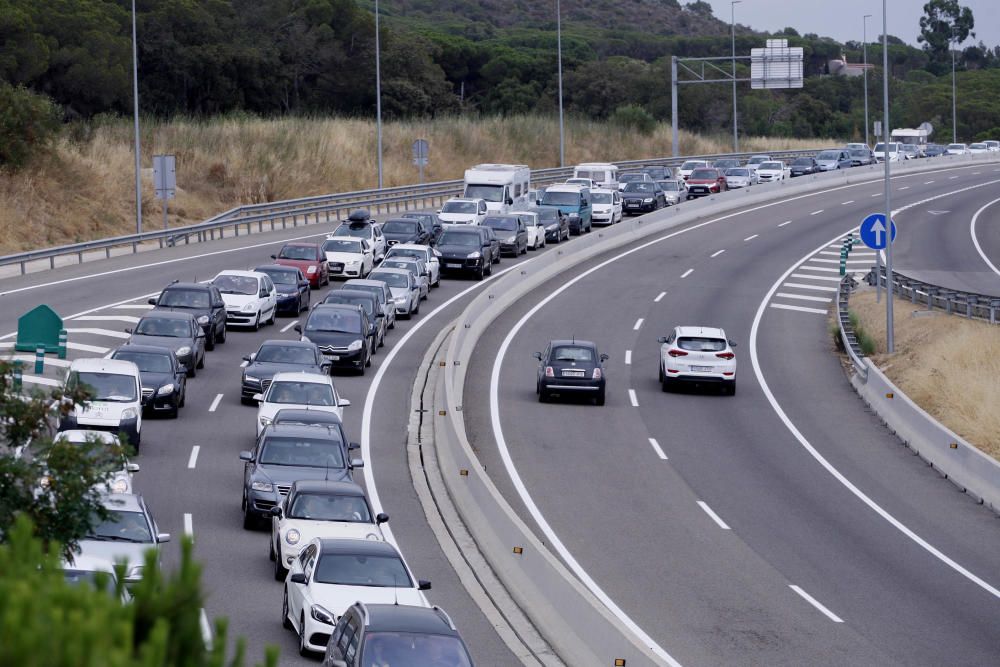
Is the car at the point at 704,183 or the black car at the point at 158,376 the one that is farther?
the car at the point at 704,183

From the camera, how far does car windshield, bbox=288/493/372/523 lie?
18.4m

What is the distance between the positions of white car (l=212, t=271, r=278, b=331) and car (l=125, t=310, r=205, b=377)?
4.66m

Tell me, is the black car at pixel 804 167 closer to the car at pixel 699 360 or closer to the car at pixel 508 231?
the car at pixel 508 231

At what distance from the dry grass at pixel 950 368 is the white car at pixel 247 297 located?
1547cm

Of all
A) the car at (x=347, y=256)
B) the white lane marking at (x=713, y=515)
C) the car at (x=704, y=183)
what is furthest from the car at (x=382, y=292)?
the car at (x=704, y=183)

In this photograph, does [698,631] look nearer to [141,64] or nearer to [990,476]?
A: [990,476]

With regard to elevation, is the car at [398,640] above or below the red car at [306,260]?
below

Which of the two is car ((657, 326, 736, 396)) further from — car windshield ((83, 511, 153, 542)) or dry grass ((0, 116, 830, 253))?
dry grass ((0, 116, 830, 253))

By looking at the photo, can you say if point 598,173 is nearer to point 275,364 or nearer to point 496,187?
point 496,187

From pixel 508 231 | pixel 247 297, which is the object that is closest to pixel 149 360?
pixel 247 297

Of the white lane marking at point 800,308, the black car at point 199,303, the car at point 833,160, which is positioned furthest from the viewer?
the car at point 833,160

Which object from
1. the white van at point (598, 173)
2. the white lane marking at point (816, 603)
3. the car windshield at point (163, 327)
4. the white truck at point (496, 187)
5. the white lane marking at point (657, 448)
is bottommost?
the white lane marking at point (816, 603)

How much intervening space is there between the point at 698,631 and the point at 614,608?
119 cm

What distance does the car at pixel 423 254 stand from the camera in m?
44.4
